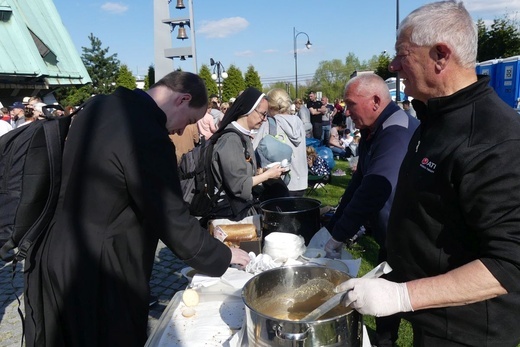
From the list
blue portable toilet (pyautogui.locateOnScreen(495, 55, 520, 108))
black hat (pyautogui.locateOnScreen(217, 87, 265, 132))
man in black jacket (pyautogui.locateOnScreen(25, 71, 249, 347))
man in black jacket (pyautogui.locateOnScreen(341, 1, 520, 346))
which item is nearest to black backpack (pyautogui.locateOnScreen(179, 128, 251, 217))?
black hat (pyautogui.locateOnScreen(217, 87, 265, 132))

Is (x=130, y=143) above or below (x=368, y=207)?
above

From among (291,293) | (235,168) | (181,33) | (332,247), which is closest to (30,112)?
(181,33)

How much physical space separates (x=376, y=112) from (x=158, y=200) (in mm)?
1558

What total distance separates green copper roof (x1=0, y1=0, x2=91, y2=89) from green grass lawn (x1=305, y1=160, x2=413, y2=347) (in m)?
11.2

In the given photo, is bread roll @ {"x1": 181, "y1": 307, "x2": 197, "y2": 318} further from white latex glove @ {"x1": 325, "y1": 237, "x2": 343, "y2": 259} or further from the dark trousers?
the dark trousers

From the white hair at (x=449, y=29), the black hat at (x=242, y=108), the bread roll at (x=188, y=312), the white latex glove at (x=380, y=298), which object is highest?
the white hair at (x=449, y=29)

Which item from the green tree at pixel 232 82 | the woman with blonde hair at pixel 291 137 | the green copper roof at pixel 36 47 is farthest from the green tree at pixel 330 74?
the woman with blonde hair at pixel 291 137

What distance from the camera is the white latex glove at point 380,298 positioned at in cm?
126

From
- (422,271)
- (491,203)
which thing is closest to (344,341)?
(422,271)

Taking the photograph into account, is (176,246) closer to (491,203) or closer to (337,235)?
(337,235)

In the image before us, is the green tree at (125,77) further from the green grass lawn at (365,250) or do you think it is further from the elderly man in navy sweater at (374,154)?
the elderly man in navy sweater at (374,154)

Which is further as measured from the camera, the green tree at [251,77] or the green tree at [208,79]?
the green tree at [251,77]

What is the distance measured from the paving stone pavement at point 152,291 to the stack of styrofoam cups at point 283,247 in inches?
60.4

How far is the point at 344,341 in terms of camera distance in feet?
4.24
